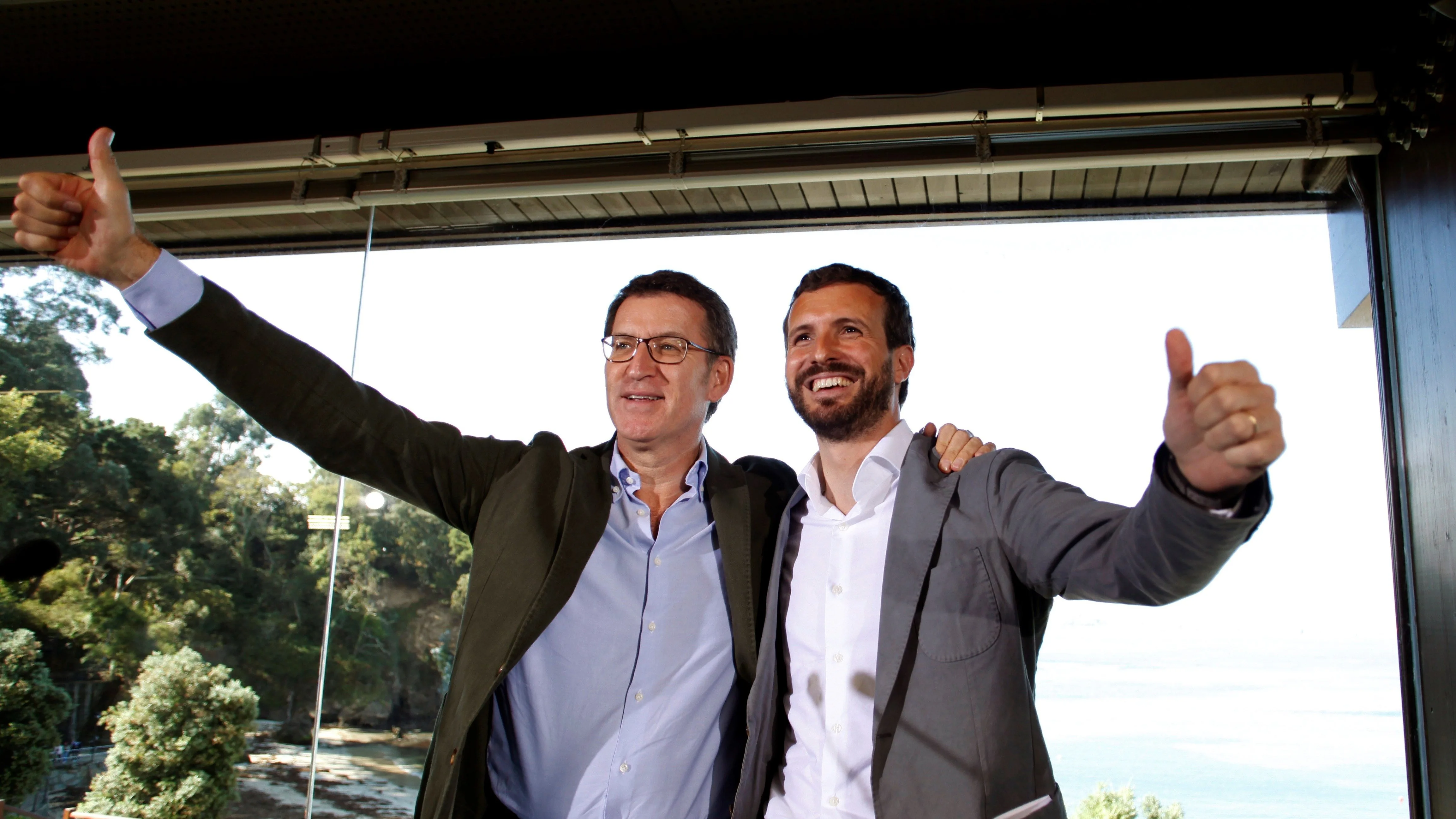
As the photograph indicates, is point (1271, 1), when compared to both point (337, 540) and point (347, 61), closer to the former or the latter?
point (347, 61)

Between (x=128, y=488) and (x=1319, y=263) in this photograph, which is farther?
(x=128, y=488)

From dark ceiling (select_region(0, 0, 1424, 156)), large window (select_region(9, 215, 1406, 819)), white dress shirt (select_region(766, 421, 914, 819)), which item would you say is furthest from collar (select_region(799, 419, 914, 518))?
dark ceiling (select_region(0, 0, 1424, 156))

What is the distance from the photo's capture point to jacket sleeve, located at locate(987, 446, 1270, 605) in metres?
0.99

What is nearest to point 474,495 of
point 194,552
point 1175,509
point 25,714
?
point 1175,509

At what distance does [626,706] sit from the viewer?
5.64 ft

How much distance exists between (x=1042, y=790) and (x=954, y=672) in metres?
0.24

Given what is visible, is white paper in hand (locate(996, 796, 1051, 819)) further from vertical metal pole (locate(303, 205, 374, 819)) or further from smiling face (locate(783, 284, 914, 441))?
vertical metal pole (locate(303, 205, 374, 819))

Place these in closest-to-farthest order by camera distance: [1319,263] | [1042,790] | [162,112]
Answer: [1042,790], [1319,263], [162,112]

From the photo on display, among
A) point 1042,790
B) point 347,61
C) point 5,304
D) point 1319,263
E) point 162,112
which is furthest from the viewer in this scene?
point 5,304

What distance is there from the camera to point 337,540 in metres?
3.31

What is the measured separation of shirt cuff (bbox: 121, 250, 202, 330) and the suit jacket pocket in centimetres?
130

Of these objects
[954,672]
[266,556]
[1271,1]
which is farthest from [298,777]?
[1271,1]

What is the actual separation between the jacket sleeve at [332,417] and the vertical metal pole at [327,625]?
1553mm

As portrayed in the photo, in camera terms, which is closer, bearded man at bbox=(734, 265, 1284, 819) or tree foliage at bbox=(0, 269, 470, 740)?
bearded man at bbox=(734, 265, 1284, 819)
